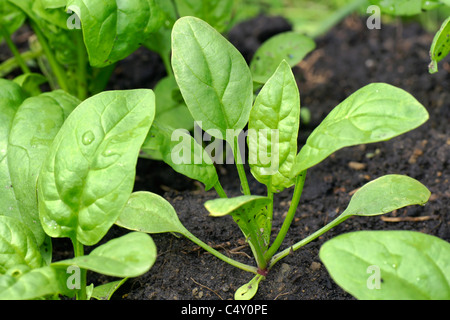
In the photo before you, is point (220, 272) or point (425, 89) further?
point (425, 89)

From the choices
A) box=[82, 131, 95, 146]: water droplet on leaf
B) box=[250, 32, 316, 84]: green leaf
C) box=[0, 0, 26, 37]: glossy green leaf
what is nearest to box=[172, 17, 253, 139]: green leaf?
box=[82, 131, 95, 146]: water droplet on leaf

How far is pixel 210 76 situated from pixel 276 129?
8.1 inches

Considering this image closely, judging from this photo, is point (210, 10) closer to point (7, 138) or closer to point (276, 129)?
point (276, 129)

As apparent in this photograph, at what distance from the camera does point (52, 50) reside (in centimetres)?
179

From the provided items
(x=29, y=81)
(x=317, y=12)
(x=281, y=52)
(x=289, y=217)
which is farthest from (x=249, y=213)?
(x=317, y=12)

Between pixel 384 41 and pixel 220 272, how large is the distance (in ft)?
5.28

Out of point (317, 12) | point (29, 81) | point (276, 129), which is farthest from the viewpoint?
point (317, 12)

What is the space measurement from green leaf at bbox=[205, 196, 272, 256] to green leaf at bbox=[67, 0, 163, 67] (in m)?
0.54

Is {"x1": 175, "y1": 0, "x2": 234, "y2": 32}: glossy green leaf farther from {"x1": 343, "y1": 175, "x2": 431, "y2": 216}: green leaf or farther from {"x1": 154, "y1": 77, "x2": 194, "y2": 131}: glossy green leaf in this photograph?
{"x1": 343, "y1": 175, "x2": 431, "y2": 216}: green leaf

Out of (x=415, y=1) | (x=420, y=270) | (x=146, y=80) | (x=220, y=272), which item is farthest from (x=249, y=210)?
(x=146, y=80)

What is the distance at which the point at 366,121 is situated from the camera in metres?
1.07
